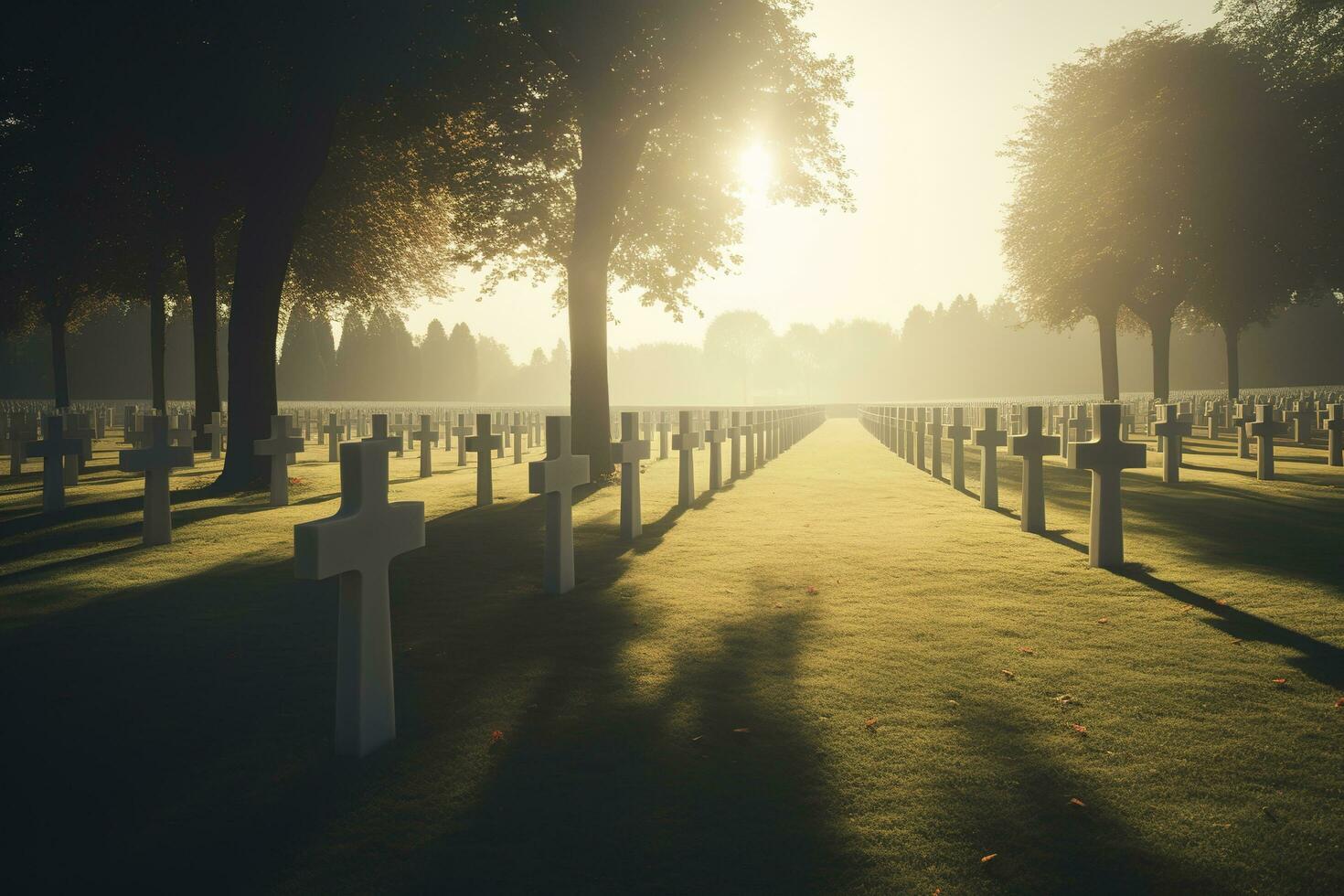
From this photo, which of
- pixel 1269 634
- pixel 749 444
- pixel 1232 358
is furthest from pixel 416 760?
pixel 1232 358

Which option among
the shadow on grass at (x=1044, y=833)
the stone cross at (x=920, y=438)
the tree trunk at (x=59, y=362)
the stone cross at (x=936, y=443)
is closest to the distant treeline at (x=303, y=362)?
the tree trunk at (x=59, y=362)

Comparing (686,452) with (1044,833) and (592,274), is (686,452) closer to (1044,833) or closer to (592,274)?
(592,274)

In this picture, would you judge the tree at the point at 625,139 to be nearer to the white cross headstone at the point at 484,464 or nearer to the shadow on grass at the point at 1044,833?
the white cross headstone at the point at 484,464

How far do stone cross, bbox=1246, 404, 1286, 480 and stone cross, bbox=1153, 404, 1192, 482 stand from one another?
3.73 feet

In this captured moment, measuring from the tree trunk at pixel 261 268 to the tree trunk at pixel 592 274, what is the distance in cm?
463

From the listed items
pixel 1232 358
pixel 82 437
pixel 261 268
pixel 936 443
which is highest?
pixel 261 268

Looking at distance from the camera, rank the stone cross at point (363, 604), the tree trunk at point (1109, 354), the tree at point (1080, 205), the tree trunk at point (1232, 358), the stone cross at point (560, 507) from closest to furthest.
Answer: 1. the stone cross at point (363, 604)
2. the stone cross at point (560, 507)
3. the tree at point (1080, 205)
4. the tree trunk at point (1109, 354)
5. the tree trunk at point (1232, 358)

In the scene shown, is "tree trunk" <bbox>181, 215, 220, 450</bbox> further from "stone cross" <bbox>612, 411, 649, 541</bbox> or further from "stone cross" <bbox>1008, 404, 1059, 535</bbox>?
"stone cross" <bbox>1008, 404, 1059, 535</bbox>

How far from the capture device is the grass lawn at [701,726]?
8.83ft

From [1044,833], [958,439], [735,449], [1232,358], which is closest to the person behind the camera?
[1044,833]

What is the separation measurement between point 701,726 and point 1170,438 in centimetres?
1269

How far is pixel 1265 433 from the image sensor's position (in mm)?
13500

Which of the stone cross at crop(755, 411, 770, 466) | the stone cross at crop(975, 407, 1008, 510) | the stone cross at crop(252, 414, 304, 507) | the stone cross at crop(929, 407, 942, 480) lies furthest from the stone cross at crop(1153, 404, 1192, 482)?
the stone cross at crop(252, 414, 304, 507)

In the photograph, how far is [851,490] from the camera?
540 inches
